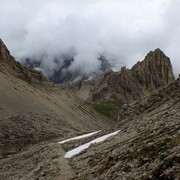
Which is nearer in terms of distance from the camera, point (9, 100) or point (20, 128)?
point (20, 128)

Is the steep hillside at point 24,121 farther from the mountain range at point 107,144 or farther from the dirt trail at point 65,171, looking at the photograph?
the dirt trail at point 65,171

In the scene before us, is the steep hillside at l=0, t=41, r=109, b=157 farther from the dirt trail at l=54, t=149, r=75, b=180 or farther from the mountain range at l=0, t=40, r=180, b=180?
the dirt trail at l=54, t=149, r=75, b=180

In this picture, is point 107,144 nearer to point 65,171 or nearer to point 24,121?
point 65,171

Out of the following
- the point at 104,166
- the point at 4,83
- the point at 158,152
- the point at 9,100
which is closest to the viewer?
the point at 158,152

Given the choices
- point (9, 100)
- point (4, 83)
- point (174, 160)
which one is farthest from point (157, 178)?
point (4, 83)

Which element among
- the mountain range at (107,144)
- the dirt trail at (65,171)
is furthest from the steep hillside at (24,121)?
the dirt trail at (65,171)

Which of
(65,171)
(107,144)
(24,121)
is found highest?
(24,121)

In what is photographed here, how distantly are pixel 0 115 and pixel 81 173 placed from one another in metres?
112

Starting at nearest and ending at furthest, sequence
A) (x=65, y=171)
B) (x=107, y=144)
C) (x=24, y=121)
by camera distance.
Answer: (x=65, y=171) < (x=107, y=144) < (x=24, y=121)

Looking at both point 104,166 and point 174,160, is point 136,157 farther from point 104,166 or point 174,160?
point 174,160

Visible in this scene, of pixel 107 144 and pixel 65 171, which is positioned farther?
pixel 107 144

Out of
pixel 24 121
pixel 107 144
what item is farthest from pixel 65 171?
pixel 24 121

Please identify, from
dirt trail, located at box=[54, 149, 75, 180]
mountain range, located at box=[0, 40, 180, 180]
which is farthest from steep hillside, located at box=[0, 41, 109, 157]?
dirt trail, located at box=[54, 149, 75, 180]

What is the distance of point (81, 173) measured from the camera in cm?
3947
